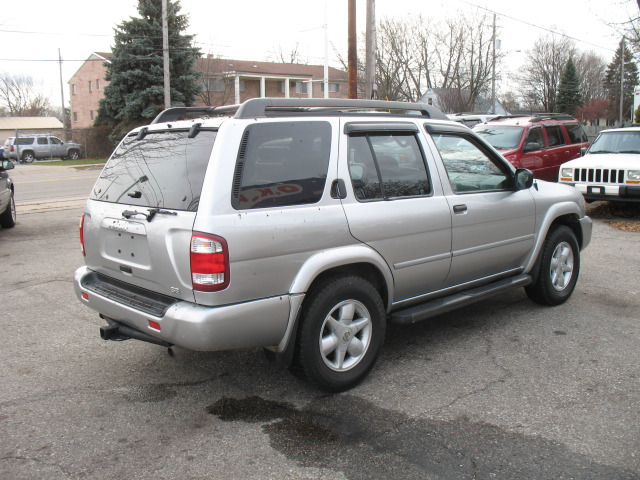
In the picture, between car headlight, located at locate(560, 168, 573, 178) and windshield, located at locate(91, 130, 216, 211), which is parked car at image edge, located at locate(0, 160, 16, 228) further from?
car headlight, located at locate(560, 168, 573, 178)

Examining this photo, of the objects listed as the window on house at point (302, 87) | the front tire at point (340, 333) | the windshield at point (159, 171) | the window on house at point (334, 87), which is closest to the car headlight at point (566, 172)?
the front tire at point (340, 333)

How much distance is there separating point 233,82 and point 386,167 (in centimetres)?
4968

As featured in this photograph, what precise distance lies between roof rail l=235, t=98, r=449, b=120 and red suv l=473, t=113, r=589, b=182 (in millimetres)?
8493

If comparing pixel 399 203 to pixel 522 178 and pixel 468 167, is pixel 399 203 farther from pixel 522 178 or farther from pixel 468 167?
pixel 522 178

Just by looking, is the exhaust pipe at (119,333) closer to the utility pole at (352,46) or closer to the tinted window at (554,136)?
the tinted window at (554,136)

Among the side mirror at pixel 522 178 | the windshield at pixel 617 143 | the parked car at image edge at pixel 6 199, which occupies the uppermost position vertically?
the windshield at pixel 617 143

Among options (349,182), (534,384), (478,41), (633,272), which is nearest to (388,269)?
(349,182)

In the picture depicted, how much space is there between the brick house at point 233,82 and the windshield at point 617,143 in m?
37.3

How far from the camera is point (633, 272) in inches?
289

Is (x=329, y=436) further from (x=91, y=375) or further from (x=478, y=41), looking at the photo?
(x=478, y=41)

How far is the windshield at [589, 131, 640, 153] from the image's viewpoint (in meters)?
11.9

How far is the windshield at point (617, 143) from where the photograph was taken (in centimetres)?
1191

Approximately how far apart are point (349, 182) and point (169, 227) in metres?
1.23

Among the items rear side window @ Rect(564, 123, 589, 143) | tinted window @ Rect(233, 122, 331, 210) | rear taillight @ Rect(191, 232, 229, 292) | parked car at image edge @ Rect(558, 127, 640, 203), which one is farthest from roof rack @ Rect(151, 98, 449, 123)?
rear side window @ Rect(564, 123, 589, 143)
